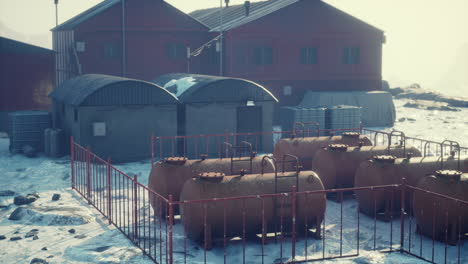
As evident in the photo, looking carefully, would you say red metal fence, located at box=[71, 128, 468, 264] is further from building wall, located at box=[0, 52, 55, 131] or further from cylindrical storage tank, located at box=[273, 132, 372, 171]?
building wall, located at box=[0, 52, 55, 131]

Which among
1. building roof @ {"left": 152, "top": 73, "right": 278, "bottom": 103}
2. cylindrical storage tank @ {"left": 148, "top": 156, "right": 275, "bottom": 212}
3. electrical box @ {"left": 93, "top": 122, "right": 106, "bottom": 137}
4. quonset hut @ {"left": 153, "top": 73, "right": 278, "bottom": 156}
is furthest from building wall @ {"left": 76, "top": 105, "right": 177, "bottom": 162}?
cylindrical storage tank @ {"left": 148, "top": 156, "right": 275, "bottom": 212}

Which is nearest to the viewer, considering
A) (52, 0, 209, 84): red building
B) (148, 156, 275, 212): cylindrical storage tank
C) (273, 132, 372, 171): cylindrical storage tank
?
(148, 156, 275, 212): cylindrical storage tank

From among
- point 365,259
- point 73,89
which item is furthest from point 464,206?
point 73,89

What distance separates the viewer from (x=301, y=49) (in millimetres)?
37188

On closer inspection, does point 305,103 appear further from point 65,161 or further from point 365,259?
point 365,259

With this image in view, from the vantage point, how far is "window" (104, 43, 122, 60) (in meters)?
34.8

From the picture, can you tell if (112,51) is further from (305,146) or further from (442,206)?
(442,206)

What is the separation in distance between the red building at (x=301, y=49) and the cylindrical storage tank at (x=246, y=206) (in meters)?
21.5

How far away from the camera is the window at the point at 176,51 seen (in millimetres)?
36219

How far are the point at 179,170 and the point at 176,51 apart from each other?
69.8ft

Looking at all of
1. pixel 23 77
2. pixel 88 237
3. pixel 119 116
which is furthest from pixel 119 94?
pixel 23 77

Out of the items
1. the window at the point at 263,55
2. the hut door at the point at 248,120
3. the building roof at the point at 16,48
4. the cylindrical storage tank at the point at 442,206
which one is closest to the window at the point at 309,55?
the window at the point at 263,55

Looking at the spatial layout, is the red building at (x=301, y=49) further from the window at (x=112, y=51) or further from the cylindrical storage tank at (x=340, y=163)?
the cylindrical storage tank at (x=340, y=163)

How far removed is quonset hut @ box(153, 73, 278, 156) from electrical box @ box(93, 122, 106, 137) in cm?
324
